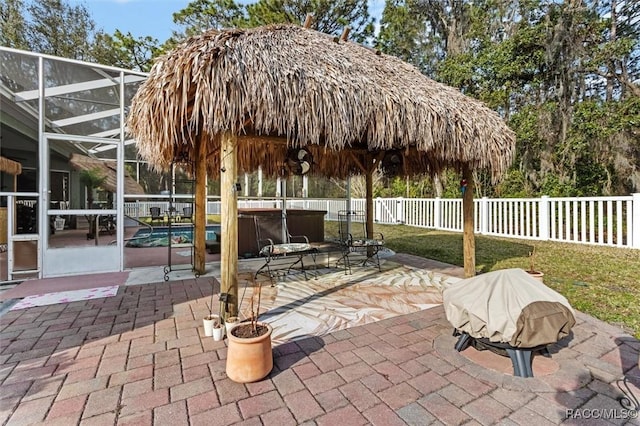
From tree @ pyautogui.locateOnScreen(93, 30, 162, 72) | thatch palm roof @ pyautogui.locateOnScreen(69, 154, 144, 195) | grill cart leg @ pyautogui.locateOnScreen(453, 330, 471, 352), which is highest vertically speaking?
tree @ pyautogui.locateOnScreen(93, 30, 162, 72)

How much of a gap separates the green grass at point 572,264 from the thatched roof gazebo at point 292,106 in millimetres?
1562

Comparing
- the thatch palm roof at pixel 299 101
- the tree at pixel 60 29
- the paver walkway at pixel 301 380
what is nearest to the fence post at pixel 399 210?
the thatch palm roof at pixel 299 101

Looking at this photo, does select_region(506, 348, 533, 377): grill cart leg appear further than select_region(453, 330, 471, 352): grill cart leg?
No

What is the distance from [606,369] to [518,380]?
0.82 meters

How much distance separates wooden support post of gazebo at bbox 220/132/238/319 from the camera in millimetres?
3188

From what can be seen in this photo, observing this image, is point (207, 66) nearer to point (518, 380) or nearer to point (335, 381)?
point (335, 381)

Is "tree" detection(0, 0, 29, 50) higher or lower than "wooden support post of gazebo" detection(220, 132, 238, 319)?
higher

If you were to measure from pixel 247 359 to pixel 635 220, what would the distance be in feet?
31.3

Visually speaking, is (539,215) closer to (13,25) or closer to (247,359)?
(247,359)

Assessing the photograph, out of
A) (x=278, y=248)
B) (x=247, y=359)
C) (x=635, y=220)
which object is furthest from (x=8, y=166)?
(x=635, y=220)

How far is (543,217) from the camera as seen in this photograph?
9.12 m

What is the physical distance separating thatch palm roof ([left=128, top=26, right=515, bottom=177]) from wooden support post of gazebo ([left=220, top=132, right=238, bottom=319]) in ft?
0.68

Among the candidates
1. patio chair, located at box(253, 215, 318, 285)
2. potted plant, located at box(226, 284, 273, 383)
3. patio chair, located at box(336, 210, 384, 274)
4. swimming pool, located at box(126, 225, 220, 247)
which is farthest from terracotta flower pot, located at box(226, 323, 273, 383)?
swimming pool, located at box(126, 225, 220, 247)

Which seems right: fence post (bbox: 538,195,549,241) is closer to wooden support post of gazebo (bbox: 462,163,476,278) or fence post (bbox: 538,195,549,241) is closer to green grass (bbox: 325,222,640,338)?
green grass (bbox: 325,222,640,338)
